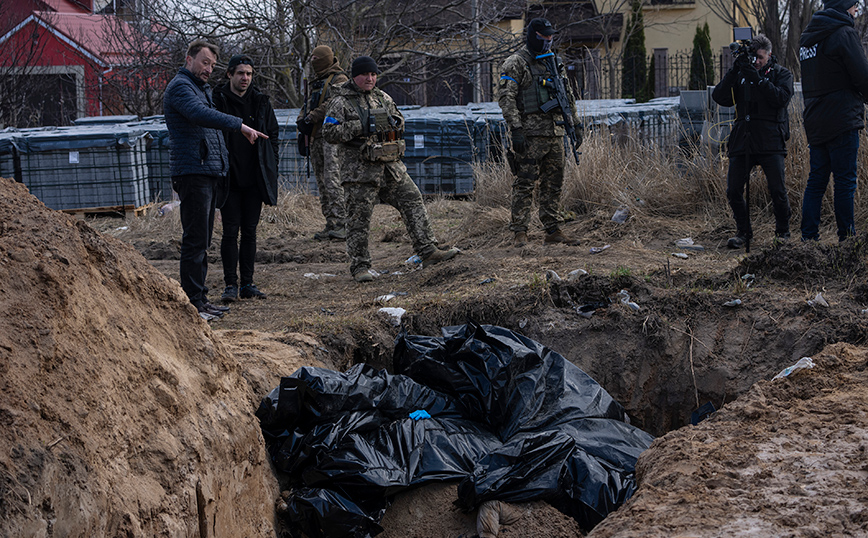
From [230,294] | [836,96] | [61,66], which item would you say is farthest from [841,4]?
[61,66]

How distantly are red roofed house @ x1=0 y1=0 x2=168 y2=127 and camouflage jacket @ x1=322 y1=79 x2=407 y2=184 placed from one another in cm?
840

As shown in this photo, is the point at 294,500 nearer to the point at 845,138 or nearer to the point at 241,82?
the point at 241,82

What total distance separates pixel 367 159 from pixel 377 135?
20 cm

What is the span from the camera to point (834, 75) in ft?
17.6

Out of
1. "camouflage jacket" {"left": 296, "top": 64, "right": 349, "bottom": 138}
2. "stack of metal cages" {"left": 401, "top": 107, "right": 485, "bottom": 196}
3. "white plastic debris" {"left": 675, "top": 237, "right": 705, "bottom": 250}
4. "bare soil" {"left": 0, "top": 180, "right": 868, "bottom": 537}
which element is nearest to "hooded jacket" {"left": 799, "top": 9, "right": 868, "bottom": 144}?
"bare soil" {"left": 0, "top": 180, "right": 868, "bottom": 537}

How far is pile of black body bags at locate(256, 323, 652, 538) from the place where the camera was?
119 inches

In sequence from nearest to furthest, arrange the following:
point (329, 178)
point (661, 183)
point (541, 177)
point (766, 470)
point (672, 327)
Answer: point (766, 470), point (672, 327), point (541, 177), point (661, 183), point (329, 178)

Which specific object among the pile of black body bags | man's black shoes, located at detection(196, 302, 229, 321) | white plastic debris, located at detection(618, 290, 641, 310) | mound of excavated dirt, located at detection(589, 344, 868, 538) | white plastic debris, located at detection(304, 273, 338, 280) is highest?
white plastic debris, located at detection(618, 290, 641, 310)

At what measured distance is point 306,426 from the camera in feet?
11.0

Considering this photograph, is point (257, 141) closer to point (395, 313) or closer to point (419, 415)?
point (395, 313)

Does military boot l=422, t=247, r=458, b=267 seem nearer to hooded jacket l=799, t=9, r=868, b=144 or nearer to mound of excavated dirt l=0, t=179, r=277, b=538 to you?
hooded jacket l=799, t=9, r=868, b=144

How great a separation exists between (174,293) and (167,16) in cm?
1022

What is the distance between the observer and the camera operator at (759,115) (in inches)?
227

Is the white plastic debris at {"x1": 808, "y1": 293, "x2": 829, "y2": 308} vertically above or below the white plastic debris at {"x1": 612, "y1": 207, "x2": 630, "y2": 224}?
below
